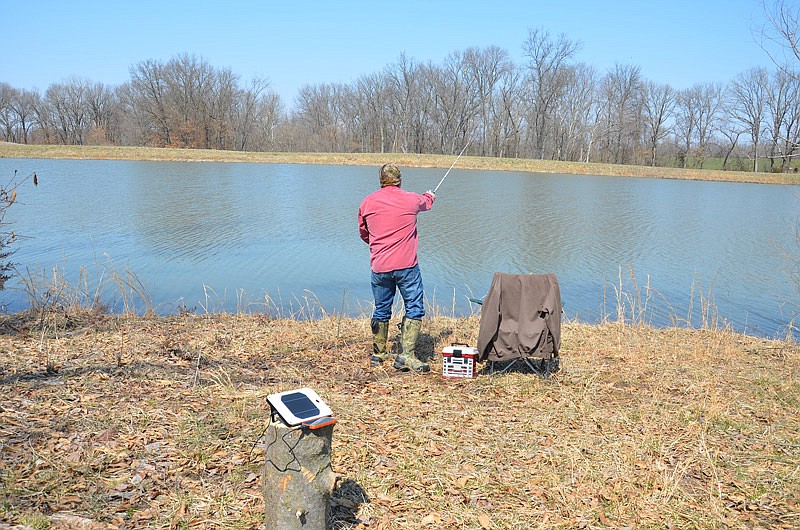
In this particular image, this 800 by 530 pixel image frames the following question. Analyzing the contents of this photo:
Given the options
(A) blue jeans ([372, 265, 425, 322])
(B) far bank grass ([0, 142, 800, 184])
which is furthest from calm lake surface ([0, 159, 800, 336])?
(B) far bank grass ([0, 142, 800, 184])

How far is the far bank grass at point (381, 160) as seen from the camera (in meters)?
43.2

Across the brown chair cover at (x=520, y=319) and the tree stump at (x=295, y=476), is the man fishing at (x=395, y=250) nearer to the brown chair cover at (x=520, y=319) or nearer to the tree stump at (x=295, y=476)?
the brown chair cover at (x=520, y=319)

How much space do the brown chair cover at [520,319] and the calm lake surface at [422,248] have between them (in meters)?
3.06

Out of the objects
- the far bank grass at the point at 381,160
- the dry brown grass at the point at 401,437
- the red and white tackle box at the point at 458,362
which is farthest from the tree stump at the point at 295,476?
the far bank grass at the point at 381,160

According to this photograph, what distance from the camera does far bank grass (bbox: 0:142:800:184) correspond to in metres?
43.2

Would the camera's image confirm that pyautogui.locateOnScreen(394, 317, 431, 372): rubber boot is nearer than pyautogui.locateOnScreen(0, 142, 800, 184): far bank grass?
Yes

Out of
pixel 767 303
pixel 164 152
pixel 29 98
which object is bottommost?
pixel 767 303

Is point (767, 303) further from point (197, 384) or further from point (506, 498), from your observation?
point (197, 384)

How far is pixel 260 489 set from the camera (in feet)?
11.3

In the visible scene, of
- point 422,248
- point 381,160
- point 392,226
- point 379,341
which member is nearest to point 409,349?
point 379,341

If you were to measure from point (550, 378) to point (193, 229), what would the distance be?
12008 millimetres

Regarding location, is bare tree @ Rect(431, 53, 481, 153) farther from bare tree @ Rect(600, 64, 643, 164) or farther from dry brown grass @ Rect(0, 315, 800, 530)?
dry brown grass @ Rect(0, 315, 800, 530)

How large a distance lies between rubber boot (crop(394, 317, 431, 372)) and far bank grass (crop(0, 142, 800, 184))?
39.1 metres

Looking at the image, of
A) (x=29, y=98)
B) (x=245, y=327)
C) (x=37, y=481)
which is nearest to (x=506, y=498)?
(x=37, y=481)
